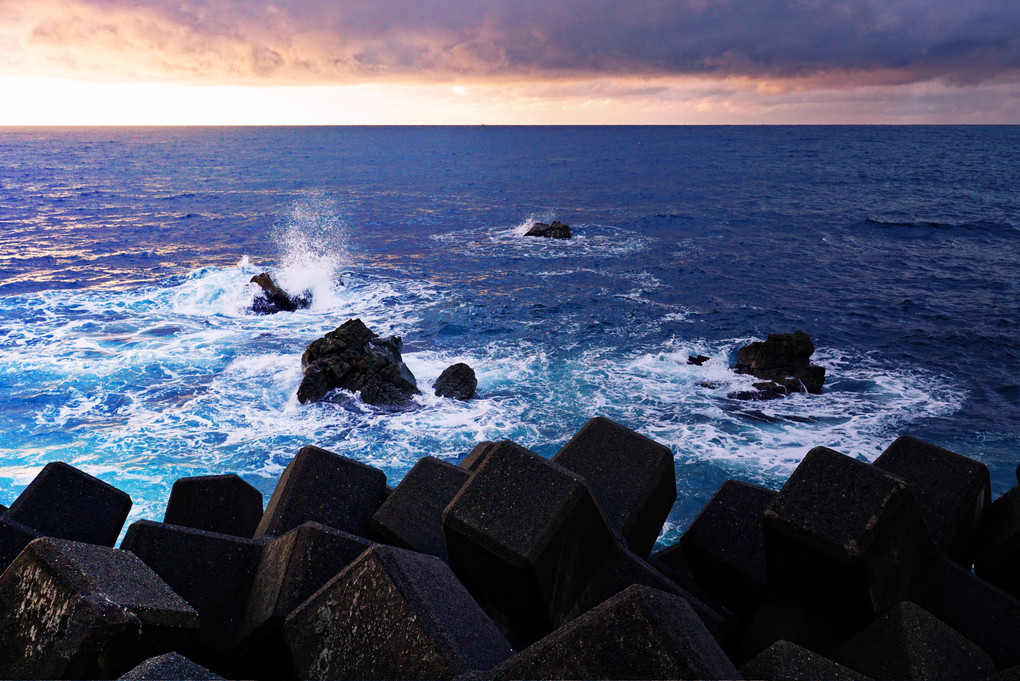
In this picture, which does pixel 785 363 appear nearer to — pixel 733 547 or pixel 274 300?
pixel 733 547

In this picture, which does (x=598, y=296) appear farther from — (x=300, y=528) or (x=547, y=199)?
(x=547, y=199)

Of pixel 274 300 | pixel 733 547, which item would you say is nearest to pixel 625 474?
pixel 733 547

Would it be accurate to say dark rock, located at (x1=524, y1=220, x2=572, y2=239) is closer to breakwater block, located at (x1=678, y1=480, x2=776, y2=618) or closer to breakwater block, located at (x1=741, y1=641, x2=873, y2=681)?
breakwater block, located at (x1=678, y1=480, x2=776, y2=618)

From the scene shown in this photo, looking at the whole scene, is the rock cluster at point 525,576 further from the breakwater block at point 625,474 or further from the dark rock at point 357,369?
Answer: the dark rock at point 357,369

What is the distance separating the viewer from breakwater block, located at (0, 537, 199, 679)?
290cm

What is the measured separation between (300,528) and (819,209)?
54.3m

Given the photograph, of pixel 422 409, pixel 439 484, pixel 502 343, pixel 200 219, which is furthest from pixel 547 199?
pixel 439 484

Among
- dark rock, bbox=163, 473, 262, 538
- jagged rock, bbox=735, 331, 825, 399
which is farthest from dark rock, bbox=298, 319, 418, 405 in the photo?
dark rock, bbox=163, 473, 262, 538

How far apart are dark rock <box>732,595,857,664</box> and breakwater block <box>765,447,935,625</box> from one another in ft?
0.71

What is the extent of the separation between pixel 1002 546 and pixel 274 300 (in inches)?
938

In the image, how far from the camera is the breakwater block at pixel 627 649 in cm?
240

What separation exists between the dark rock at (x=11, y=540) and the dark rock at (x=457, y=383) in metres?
12.1

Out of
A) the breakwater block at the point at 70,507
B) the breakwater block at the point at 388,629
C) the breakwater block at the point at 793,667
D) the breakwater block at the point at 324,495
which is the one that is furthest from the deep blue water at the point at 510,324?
the breakwater block at the point at 388,629

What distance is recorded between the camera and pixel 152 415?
15055 mm
